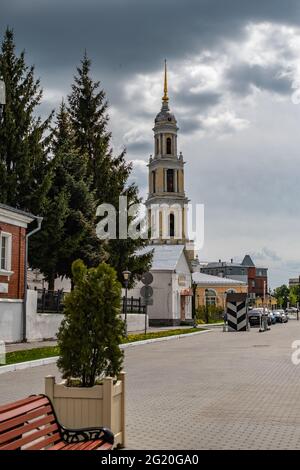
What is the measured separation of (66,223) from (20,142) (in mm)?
4930

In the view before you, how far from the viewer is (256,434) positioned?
8.27 metres

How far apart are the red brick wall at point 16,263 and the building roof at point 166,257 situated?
2552 centimetres

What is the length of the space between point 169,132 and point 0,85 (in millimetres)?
54105

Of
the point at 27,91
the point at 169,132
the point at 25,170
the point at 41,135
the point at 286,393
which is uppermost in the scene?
the point at 169,132

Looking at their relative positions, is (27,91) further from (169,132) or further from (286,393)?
(169,132)

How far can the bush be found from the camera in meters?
7.17

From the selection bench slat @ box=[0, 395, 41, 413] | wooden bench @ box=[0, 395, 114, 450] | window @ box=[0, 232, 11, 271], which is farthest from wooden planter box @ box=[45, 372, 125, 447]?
window @ box=[0, 232, 11, 271]

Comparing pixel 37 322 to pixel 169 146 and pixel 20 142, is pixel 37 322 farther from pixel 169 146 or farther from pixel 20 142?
pixel 169 146

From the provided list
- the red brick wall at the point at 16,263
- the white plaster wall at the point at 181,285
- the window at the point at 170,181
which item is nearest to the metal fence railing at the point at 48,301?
the red brick wall at the point at 16,263

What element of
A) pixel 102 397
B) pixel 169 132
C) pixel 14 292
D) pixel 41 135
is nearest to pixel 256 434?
pixel 102 397

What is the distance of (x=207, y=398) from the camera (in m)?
11.7

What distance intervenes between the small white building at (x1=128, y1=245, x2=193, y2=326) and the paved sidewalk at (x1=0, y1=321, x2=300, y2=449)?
30.4 m
